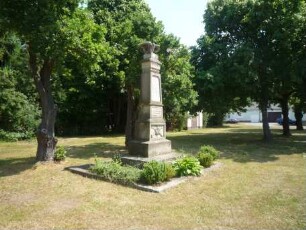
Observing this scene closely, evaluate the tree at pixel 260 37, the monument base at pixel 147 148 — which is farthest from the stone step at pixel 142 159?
the tree at pixel 260 37

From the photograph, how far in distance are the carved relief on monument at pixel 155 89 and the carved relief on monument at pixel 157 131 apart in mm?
1175

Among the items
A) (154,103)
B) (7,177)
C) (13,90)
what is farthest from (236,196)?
(13,90)

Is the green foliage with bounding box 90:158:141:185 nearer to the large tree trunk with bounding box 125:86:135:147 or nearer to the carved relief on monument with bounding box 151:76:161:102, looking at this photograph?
the carved relief on monument with bounding box 151:76:161:102

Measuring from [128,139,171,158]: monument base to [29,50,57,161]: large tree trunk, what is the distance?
364cm

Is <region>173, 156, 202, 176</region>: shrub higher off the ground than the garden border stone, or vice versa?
<region>173, 156, 202, 176</region>: shrub

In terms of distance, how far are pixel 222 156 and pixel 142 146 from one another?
17.7ft

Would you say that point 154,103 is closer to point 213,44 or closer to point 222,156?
point 222,156

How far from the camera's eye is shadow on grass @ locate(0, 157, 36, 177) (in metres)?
11.7

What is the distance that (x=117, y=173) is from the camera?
9.99 meters

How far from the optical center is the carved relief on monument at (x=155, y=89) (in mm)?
12887

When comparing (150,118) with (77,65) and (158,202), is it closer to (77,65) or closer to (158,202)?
(77,65)

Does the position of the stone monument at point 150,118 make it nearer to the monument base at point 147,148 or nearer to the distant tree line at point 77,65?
the monument base at point 147,148

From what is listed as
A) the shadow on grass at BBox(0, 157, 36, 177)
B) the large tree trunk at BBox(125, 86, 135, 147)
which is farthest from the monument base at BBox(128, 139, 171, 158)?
the large tree trunk at BBox(125, 86, 135, 147)

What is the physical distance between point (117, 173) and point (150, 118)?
3273 millimetres
